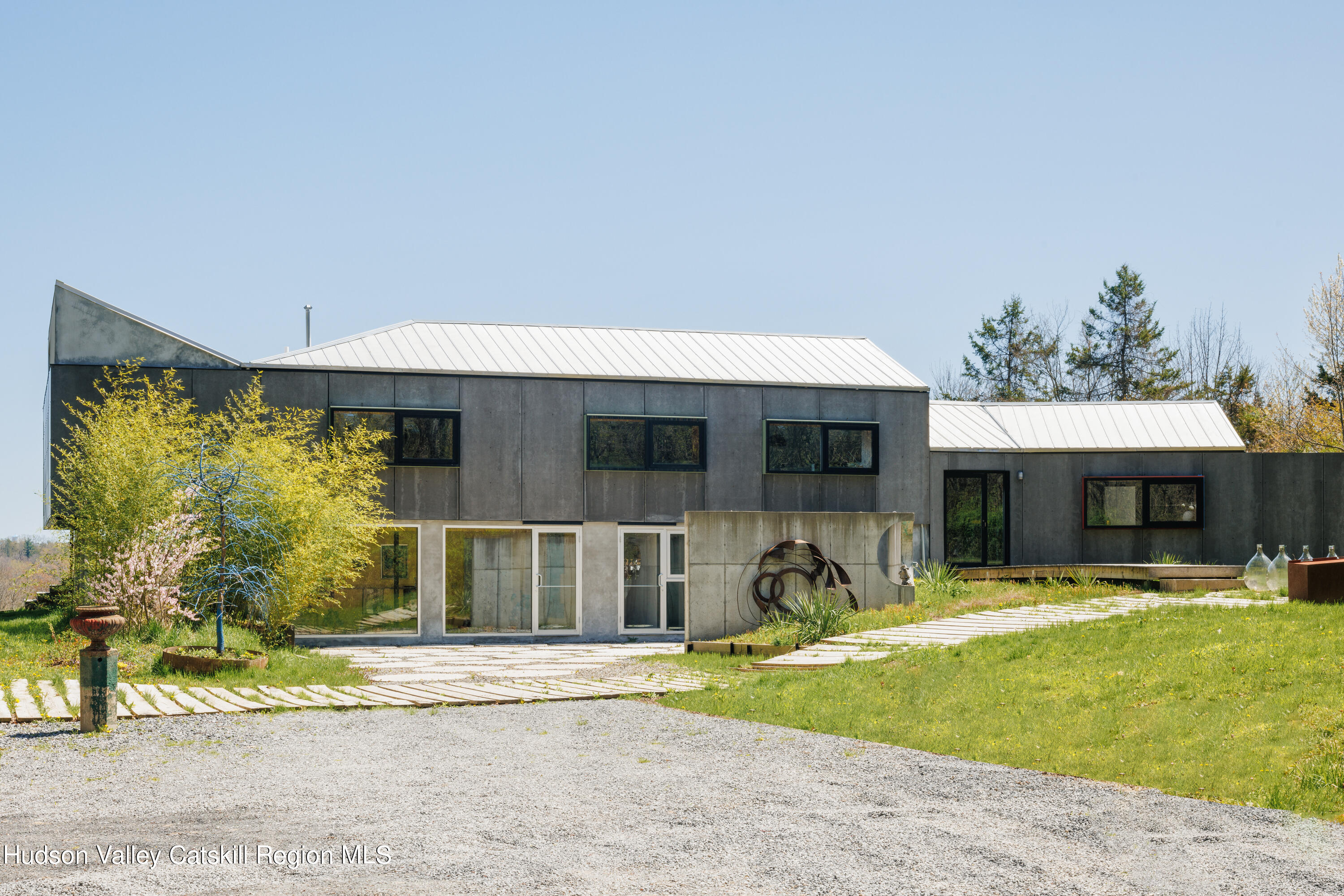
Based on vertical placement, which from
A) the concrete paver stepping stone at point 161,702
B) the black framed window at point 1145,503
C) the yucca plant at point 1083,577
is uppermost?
the black framed window at point 1145,503

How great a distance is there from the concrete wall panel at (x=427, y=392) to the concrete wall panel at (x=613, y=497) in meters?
2.56

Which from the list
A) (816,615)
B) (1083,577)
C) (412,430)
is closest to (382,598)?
(412,430)

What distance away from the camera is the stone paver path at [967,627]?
12016 millimetres

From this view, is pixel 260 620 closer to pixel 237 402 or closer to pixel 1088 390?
pixel 237 402

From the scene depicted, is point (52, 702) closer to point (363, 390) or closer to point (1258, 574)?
point (363, 390)

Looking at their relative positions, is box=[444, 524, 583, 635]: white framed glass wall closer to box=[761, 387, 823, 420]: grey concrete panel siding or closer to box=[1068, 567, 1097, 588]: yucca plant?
box=[761, 387, 823, 420]: grey concrete panel siding

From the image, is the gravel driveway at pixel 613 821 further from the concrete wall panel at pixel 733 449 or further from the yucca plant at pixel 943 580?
the concrete wall panel at pixel 733 449

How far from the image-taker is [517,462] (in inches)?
734

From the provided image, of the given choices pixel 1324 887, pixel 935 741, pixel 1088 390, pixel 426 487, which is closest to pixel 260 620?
pixel 426 487

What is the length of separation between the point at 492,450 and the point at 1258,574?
11.3 meters

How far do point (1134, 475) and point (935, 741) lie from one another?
16156 millimetres

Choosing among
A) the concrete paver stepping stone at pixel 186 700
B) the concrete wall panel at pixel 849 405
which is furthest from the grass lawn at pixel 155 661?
the concrete wall panel at pixel 849 405

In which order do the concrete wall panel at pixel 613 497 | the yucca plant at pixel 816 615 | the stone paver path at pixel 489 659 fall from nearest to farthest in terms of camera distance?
the stone paver path at pixel 489 659
the yucca plant at pixel 816 615
the concrete wall panel at pixel 613 497

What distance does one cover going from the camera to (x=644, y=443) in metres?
19.2
